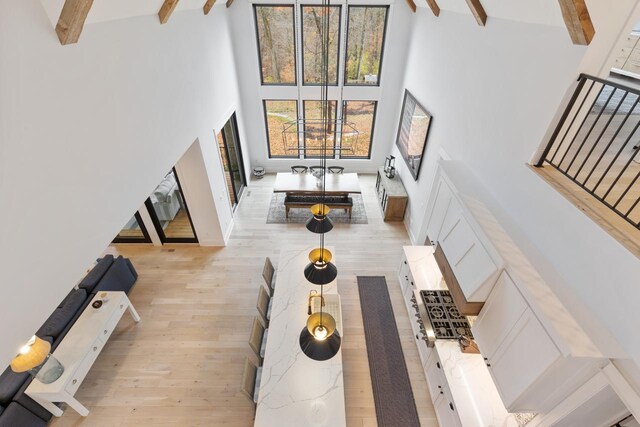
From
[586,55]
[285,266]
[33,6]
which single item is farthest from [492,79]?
[33,6]

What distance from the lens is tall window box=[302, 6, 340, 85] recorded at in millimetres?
6721

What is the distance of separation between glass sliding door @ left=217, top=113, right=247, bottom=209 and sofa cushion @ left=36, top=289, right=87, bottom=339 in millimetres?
3452

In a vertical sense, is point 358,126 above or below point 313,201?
above

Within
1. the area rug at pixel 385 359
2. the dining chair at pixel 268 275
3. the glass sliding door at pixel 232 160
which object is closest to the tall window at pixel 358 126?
the glass sliding door at pixel 232 160

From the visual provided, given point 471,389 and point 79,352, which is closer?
point 471,389

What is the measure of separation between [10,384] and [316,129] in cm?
748

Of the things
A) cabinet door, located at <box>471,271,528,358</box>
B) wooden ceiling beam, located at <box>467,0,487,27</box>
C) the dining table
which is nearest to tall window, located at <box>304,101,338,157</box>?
the dining table

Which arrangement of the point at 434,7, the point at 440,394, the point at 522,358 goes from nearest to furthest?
the point at 522,358 → the point at 440,394 → the point at 434,7

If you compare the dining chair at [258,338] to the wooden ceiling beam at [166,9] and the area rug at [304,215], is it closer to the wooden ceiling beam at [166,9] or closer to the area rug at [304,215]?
the area rug at [304,215]

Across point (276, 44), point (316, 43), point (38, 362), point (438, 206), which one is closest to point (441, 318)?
point (438, 206)

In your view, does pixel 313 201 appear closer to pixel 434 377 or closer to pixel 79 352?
pixel 434 377

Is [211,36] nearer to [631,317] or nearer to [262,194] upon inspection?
[262,194]

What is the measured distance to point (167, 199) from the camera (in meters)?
6.05

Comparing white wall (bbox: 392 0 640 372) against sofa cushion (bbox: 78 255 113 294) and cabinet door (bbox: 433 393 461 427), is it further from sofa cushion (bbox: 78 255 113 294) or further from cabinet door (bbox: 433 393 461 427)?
sofa cushion (bbox: 78 255 113 294)
